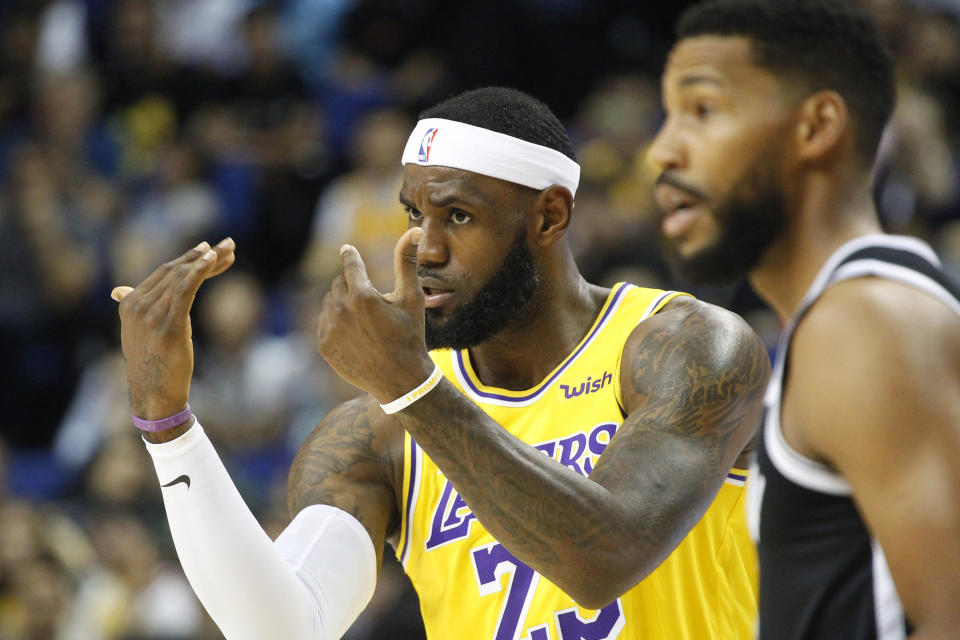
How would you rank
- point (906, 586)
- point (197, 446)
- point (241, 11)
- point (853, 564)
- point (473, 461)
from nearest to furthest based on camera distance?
point (906, 586) < point (853, 564) < point (473, 461) < point (197, 446) < point (241, 11)

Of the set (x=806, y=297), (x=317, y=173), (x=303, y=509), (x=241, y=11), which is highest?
(x=806, y=297)

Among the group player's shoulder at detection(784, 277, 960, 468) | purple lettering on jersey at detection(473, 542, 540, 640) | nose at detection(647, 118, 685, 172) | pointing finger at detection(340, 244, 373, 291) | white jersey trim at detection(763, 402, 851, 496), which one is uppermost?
nose at detection(647, 118, 685, 172)

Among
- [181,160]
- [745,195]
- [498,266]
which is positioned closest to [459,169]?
[498,266]

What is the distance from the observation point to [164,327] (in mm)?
3406

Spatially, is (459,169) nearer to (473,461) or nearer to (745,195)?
(473,461)

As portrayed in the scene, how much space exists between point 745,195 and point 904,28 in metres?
7.65

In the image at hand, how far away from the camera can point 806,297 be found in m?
2.42

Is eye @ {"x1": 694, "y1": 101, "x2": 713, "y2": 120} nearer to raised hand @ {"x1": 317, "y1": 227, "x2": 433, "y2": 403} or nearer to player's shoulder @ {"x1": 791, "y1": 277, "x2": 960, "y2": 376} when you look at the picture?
player's shoulder @ {"x1": 791, "y1": 277, "x2": 960, "y2": 376}

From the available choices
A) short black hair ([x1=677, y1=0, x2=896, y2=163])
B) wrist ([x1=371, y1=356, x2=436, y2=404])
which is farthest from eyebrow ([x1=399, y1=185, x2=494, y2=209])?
short black hair ([x1=677, y1=0, x2=896, y2=163])

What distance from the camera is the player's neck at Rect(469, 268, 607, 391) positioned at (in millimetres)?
4227

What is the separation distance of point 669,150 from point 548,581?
154 centimetres

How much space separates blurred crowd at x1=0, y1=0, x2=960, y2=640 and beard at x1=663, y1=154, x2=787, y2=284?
4768 mm

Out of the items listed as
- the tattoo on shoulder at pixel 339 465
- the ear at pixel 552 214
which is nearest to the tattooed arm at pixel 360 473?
the tattoo on shoulder at pixel 339 465

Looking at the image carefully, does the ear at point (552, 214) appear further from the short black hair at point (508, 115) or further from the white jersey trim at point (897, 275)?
the white jersey trim at point (897, 275)
